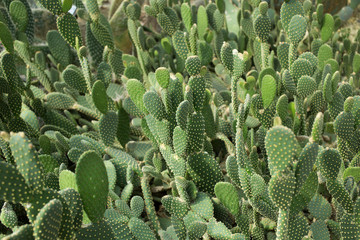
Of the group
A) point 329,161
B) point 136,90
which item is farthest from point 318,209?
point 136,90

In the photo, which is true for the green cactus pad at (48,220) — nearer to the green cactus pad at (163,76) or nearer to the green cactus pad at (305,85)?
the green cactus pad at (163,76)

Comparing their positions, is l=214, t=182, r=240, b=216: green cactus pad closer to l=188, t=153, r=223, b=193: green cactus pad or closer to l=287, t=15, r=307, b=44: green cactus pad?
l=188, t=153, r=223, b=193: green cactus pad

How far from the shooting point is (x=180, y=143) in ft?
4.75

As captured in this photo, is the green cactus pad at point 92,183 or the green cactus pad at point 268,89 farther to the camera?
the green cactus pad at point 268,89

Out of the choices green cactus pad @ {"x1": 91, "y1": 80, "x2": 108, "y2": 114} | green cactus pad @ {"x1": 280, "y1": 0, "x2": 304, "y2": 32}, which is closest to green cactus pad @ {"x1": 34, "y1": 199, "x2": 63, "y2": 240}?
green cactus pad @ {"x1": 91, "y1": 80, "x2": 108, "y2": 114}

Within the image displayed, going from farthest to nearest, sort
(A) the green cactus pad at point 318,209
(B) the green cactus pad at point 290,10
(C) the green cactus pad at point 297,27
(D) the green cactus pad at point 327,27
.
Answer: (D) the green cactus pad at point 327,27
(B) the green cactus pad at point 290,10
(C) the green cactus pad at point 297,27
(A) the green cactus pad at point 318,209

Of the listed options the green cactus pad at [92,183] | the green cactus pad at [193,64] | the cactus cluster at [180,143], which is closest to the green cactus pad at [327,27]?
the cactus cluster at [180,143]

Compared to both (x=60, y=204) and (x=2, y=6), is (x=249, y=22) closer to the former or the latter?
(x=2, y=6)

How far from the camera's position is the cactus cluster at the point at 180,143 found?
105cm

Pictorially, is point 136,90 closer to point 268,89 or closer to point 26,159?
point 268,89

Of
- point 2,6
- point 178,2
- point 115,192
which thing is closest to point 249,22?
point 178,2

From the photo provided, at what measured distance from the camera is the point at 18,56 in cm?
246

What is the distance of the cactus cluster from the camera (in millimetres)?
1050

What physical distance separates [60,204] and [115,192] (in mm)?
837
